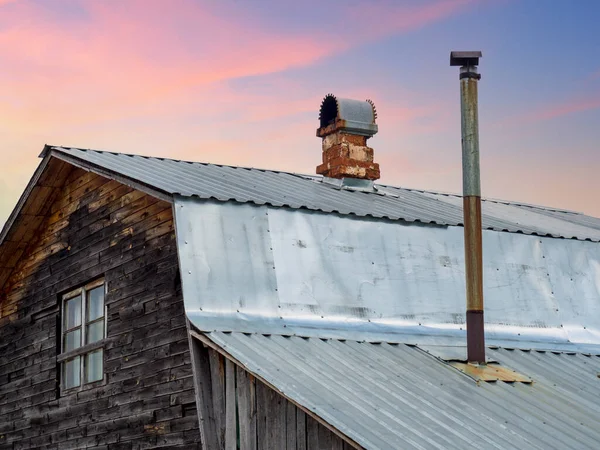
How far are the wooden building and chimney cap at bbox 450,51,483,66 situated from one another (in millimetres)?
2246

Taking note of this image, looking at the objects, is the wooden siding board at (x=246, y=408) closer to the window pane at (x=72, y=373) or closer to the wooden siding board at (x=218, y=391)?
the wooden siding board at (x=218, y=391)

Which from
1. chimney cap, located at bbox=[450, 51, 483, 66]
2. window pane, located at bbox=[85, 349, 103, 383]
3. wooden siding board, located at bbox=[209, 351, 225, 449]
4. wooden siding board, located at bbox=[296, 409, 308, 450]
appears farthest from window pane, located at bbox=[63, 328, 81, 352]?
chimney cap, located at bbox=[450, 51, 483, 66]

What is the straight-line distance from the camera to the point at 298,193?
53.3 feet

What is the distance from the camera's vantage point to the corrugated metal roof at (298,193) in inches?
581

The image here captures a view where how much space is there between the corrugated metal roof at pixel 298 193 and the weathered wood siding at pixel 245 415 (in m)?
2.31

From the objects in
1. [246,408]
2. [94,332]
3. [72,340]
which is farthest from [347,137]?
[246,408]

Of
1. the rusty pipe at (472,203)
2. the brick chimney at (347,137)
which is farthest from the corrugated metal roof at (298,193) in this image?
the rusty pipe at (472,203)

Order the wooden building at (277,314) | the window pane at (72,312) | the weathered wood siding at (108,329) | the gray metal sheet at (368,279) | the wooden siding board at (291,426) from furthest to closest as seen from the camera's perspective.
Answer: the window pane at (72,312)
the weathered wood siding at (108,329)
the gray metal sheet at (368,279)
the wooden building at (277,314)
the wooden siding board at (291,426)

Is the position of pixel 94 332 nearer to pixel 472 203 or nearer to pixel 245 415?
pixel 245 415

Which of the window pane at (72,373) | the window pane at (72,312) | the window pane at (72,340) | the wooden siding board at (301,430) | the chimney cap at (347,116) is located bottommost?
the wooden siding board at (301,430)

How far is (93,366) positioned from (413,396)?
6078 millimetres

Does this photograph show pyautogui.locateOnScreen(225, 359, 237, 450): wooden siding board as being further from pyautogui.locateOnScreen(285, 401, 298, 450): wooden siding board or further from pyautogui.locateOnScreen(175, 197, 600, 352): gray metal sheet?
pyautogui.locateOnScreen(285, 401, 298, 450): wooden siding board

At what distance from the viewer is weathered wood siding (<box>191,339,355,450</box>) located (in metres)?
11.0

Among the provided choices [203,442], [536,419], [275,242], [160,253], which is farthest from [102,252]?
[536,419]
